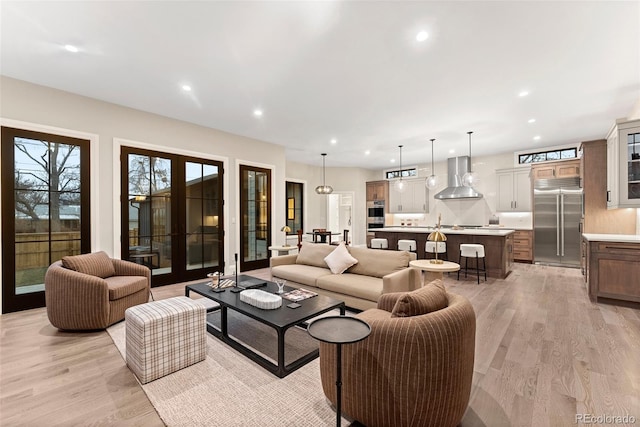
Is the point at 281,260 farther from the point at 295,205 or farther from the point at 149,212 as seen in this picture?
the point at 295,205

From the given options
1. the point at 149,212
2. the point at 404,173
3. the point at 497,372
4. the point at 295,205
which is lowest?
the point at 497,372

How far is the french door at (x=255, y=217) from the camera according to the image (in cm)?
596

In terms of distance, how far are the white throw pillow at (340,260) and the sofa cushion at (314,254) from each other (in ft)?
0.87

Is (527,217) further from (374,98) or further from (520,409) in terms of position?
(520,409)

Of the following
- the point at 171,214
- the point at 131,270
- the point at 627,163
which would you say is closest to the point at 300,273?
the point at 131,270

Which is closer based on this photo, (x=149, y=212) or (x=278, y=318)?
(x=278, y=318)

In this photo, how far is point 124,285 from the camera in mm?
3150

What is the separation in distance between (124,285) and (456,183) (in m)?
7.63

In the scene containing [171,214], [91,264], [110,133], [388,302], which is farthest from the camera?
[171,214]

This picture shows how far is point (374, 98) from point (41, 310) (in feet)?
17.3

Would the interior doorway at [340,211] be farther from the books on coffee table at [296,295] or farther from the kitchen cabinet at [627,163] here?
the books on coffee table at [296,295]

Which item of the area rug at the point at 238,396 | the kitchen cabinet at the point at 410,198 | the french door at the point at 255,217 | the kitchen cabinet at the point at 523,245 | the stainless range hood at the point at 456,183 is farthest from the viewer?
the kitchen cabinet at the point at 410,198

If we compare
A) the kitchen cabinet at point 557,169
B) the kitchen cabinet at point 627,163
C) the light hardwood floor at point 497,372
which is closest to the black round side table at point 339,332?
the light hardwood floor at point 497,372

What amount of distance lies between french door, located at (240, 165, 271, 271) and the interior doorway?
352 cm
